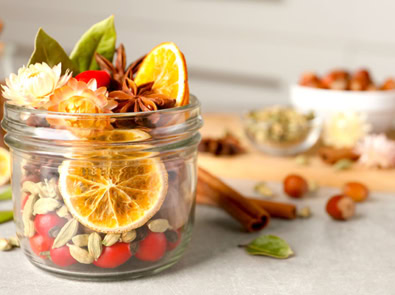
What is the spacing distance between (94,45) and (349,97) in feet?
3.55

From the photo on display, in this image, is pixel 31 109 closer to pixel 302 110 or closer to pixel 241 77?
pixel 302 110

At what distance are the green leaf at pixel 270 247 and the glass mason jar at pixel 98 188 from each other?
19 centimetres

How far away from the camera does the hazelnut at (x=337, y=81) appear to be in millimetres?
1807

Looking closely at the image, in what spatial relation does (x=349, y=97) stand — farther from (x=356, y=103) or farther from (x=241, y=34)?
(x=241, y=34)

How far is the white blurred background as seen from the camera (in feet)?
9.98

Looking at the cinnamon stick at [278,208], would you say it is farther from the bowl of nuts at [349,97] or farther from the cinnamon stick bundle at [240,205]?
the bowl of nuts at [349,97]

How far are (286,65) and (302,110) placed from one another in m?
1.42

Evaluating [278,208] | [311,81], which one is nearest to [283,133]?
[311,81]

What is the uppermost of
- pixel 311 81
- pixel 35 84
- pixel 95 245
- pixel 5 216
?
pixel 35 84

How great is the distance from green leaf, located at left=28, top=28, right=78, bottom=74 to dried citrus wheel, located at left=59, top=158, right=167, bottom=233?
0.19 metres

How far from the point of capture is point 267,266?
2.94 feet

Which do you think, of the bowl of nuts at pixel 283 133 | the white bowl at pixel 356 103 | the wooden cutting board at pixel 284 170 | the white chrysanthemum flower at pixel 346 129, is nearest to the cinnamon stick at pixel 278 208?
the wooden cutting board at pixel 284 170

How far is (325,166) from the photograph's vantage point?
1.56 m

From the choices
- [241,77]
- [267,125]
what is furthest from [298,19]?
[267,125]
